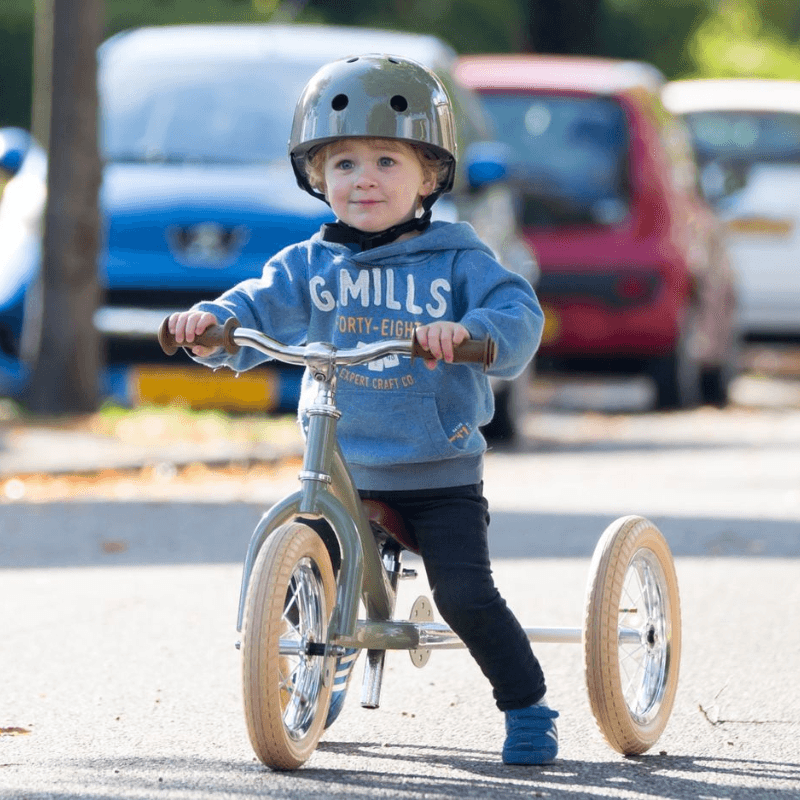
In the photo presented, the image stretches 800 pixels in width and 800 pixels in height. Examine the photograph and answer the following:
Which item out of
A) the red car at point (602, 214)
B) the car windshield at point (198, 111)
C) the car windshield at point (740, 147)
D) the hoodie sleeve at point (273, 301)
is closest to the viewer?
the hoodie sleeve at point (273, 301)

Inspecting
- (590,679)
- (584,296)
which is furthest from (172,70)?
(590,679)

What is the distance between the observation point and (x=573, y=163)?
12.7m

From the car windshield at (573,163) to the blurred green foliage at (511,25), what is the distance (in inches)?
424

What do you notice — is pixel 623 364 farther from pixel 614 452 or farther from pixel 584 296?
pixel 614 452

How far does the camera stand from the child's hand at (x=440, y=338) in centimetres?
405

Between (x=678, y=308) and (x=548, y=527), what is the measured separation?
462 cm

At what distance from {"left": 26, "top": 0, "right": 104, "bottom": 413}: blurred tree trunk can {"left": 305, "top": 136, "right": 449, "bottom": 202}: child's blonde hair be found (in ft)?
22.3

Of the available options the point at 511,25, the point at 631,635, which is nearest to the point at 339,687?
the point at 631,635

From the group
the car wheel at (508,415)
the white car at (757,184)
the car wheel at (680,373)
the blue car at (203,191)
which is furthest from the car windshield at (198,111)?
the white car at (757,184)

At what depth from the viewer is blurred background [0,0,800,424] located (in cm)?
1086

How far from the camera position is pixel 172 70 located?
1171 cm

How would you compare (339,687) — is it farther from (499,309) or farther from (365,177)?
(365,177)

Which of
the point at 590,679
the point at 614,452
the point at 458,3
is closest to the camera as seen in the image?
the point at 590,679

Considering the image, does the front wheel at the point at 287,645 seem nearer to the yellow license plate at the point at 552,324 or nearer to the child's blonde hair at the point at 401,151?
the child's blonde hair at the point at 401,151
